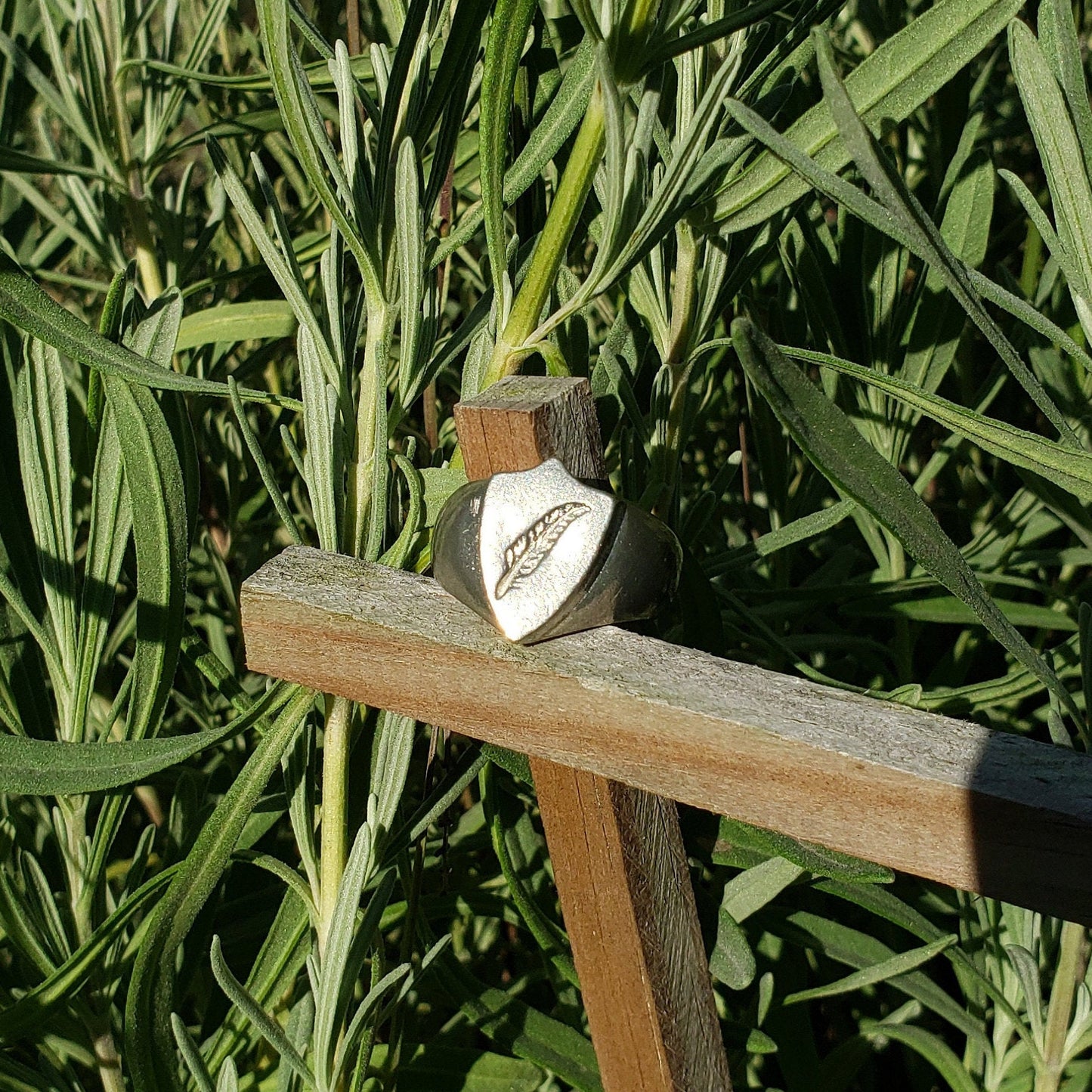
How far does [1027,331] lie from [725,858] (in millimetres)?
535

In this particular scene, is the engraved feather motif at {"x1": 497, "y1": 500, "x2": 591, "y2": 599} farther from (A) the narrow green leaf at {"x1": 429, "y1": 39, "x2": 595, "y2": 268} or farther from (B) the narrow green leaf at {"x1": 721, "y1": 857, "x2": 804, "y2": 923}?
(B) the narrow green leaf at {"x1": 721, "y1": 857, "x2": 804, "y2": 923}

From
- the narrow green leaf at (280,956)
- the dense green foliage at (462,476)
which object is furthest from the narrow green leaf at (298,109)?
the narrow green leaf at (280,956)

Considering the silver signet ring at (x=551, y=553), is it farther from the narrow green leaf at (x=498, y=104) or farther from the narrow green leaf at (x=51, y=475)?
the narrow green leaf at (x=51, y=475)

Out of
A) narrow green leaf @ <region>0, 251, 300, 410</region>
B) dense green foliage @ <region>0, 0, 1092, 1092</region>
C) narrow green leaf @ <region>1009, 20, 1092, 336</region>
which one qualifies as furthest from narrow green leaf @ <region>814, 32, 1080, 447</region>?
narrow green leaf @ <region>0, 251, 300, 410</region>

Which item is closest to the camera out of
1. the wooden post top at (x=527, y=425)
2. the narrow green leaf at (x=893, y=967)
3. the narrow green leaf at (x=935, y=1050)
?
the wooden post top at (x=527, y=425)

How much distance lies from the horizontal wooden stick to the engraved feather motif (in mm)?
49

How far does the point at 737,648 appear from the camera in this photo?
46.8 inches

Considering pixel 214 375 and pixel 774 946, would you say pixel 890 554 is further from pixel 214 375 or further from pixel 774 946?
pixel 214 375

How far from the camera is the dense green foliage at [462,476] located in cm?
61

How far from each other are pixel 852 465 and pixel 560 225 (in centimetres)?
23

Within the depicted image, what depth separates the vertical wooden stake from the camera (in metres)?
0.53

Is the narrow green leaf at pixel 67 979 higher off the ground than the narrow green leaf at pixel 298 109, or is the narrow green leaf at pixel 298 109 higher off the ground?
the narrow green leaf at pixel 298 109

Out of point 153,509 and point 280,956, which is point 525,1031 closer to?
point 280,956

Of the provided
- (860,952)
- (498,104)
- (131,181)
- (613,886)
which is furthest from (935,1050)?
(131,181)
